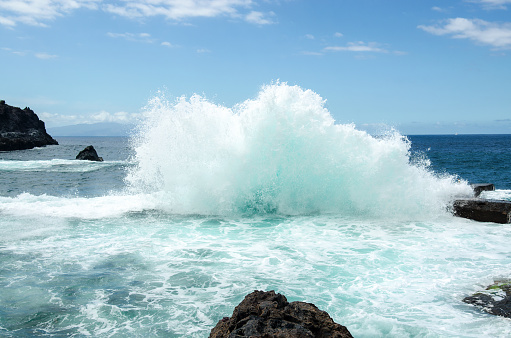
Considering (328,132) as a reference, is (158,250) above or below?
below

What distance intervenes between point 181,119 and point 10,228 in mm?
5571

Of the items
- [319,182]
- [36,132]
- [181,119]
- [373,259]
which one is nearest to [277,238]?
[373,259]

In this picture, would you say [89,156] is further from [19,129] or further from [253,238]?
[253,238]

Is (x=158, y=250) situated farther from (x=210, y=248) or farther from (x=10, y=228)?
(x=10, y=228)

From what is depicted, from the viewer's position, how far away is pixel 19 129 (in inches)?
2319

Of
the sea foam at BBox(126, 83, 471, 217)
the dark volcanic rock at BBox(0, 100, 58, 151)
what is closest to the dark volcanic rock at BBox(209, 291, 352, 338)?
the sea foam at BBox(126, 83, 471, 217)

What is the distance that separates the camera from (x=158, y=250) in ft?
24.3

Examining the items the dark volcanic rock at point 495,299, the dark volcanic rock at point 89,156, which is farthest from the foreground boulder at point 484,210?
the dark volcanic rock at point 89,156

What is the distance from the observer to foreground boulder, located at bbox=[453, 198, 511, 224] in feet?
31.8

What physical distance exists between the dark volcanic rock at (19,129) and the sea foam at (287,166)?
5071cm

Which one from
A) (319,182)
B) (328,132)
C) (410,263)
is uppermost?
(328,132)

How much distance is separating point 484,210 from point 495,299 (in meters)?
5.75

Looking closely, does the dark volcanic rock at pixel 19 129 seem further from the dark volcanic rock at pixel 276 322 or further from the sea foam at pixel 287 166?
the dark volcanic rock at pixel 276 322

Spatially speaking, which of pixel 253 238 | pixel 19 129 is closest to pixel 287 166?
pixel 253 238
